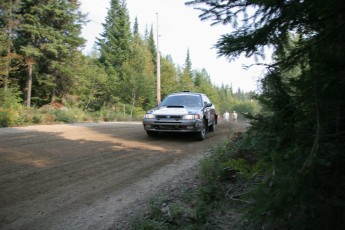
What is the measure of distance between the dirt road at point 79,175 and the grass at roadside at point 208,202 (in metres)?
0.58

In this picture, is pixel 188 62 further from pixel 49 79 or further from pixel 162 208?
pixel 162 208

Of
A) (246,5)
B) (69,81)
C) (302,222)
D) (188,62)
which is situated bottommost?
(302,222)

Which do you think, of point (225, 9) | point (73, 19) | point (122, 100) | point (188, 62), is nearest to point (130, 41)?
point (122, 100)

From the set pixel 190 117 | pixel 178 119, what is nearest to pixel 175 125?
pixel 178 119

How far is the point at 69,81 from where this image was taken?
2947 cm

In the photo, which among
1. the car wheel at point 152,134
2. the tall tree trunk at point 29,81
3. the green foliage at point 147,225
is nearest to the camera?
the green foliage at point 147,225

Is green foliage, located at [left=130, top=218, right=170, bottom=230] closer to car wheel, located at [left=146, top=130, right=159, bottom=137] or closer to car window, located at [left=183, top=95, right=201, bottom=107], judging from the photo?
car wheel, located at [left=146, top=130, right=159, bottom=137]

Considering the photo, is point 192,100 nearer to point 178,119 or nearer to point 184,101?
point 184,101

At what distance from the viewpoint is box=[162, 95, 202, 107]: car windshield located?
11.2 metres

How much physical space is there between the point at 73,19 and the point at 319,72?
99.1ft

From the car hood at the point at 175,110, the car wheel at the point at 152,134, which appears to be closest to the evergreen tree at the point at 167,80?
the car wheel at the point at 152,134

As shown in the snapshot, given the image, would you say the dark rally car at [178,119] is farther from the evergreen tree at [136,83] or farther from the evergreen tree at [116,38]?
the evergreen tree at [116,38]

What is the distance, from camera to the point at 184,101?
11320 mm

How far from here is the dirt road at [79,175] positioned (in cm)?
397
